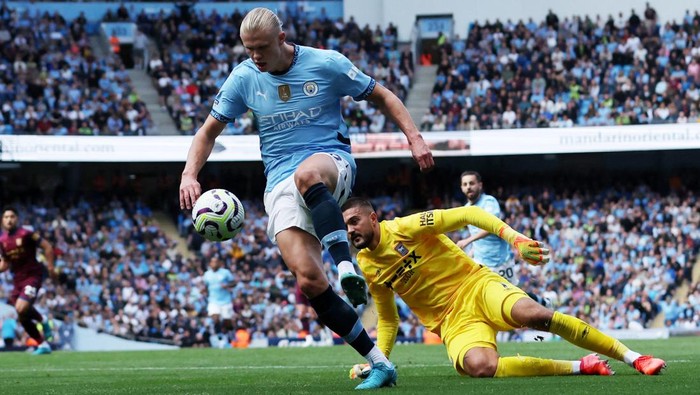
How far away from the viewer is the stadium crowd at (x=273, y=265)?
2439 centimetres

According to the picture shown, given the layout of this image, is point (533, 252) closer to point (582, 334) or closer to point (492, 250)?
point (582, 334)

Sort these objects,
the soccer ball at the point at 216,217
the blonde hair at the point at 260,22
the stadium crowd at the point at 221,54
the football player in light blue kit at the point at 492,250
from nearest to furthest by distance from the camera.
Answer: the blonde hair at the point at 260,22, the soccer ball at the point at 216,217, the football player in light blue kit at the point at 492,250, the stadium crowd at the point at 221,54

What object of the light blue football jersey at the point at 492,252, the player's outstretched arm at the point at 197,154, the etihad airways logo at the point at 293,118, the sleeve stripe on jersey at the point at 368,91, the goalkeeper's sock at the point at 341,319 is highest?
the sleeve stripe on jersey at the point at 368,91

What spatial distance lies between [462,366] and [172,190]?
23.0m

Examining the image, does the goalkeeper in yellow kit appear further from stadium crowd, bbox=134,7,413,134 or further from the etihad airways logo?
stadium crowd, bbox=134,7,413,134

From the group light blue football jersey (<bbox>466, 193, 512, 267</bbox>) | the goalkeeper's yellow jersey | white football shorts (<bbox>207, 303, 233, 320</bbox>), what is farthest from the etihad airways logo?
white football shorts (<bbox>207, 303, 233, 320</bbox>)

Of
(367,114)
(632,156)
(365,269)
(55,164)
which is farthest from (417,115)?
(365,269)

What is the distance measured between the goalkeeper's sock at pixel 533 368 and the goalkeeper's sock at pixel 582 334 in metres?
0.27

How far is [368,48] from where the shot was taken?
105ft

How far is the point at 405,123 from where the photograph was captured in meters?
6.91

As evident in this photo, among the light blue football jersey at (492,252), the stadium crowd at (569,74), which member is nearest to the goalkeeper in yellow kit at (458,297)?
the light blue football jersey at (492,252)

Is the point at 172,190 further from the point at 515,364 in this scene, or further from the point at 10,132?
the point at 515,364

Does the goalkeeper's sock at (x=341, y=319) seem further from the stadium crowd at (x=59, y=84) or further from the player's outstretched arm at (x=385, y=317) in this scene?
the stadium crowd at (x=59, y=84)

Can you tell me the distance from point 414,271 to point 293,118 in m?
1.56
